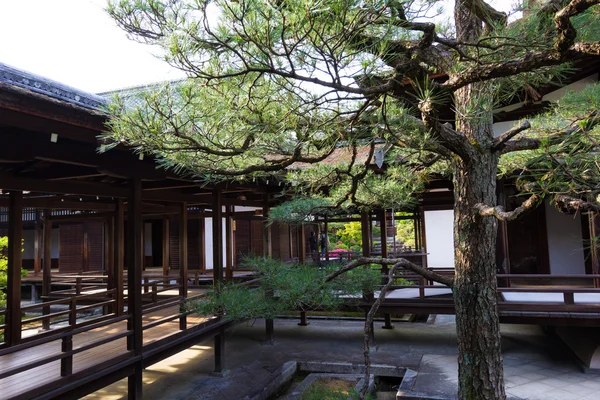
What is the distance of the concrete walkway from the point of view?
550 cm

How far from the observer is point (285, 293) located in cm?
364

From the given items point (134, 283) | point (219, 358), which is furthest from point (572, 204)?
point (219, 358)

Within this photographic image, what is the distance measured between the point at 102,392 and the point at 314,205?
13.6 ft

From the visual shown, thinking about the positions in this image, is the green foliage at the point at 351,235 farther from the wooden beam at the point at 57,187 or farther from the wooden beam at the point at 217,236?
the wooden beam at the point at 57,187

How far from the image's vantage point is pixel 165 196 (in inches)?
256

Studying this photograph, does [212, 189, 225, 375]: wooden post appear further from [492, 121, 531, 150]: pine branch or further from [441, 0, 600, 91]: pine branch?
[441, 0, 600, 91]: pine branch

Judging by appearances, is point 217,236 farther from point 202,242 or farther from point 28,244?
point 28,244

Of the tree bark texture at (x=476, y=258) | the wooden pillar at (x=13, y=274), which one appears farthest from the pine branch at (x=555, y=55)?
the wooden pillar at (x=13, y=274)

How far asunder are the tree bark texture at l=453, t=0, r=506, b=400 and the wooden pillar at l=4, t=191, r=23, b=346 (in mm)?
5268

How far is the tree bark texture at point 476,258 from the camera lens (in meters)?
2.77

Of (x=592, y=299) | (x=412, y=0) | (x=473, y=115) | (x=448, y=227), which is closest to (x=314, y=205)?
(x=473, y=115)

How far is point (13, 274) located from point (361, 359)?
209 inches

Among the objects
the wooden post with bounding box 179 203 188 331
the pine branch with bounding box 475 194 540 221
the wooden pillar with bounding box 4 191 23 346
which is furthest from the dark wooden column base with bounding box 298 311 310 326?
the pine branch with bounding box 475 194 540 221

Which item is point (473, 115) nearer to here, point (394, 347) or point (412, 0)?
point (412, 0)
